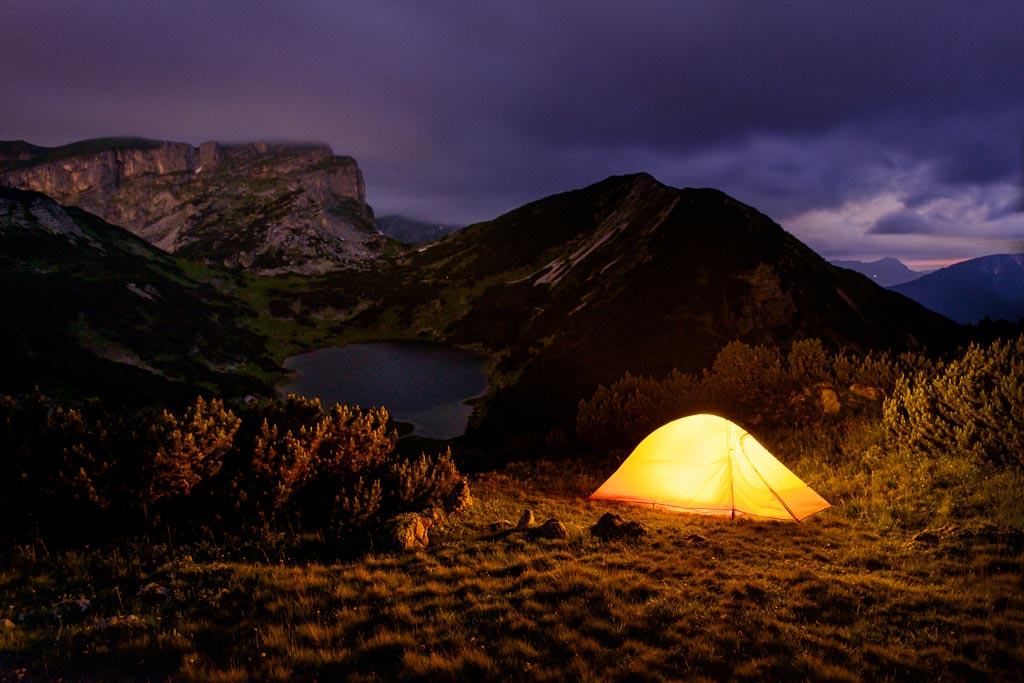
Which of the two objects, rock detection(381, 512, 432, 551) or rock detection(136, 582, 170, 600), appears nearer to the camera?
rock detection(136, 582, 170, 600)

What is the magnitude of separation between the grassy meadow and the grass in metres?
0.03

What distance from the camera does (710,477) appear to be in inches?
444

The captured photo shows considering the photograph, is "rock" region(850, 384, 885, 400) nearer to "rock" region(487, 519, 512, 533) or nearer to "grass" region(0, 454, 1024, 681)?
"grass" region(0, 454, 1024, 681)

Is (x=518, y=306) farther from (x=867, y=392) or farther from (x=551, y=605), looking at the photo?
(x=551, y=605)

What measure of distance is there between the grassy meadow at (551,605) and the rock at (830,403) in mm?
7092

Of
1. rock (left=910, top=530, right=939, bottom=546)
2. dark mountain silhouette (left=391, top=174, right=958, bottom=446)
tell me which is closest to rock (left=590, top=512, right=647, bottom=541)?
rock (left=910, top=530, right=939, bottom=546)

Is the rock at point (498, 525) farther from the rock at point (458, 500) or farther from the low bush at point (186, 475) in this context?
the low bush at point (186, 475)

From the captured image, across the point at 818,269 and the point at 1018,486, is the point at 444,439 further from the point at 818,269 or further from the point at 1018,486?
the point at 818,269

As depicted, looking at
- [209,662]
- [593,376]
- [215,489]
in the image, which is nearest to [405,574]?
[209,662]

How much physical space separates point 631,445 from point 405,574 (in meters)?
11.9

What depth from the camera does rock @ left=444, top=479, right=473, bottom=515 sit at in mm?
10797

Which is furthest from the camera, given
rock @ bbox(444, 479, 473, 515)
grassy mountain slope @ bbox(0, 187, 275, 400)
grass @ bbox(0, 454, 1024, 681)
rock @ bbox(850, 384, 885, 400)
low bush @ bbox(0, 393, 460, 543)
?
grassy mountain slope @ bbox(0, 187, 275, 400)

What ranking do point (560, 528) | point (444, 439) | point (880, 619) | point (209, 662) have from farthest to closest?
point (444, 439) → point (560, 528) → point (880, 619) → point (209, 662)

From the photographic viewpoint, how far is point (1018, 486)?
9508mm
